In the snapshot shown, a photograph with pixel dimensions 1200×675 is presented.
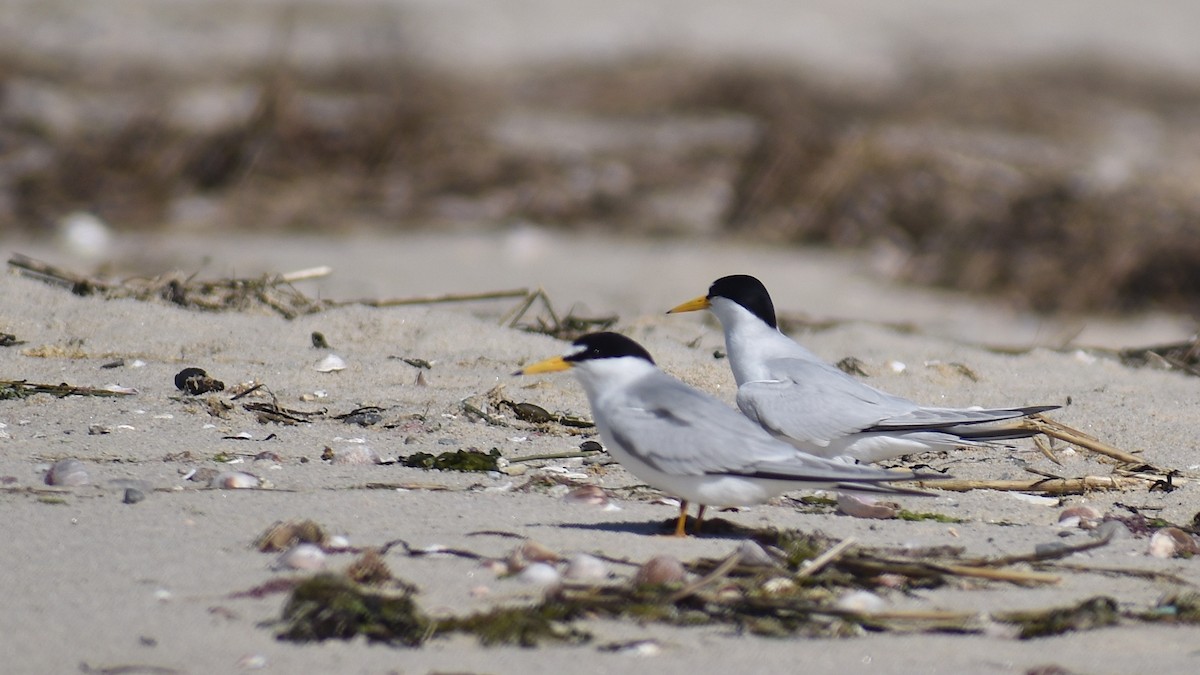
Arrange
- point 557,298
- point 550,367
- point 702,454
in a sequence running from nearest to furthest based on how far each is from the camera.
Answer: point 702,454
point 550,367
point 557,298

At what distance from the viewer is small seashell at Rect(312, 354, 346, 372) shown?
513 centimetres

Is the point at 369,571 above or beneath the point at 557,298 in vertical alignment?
beneath

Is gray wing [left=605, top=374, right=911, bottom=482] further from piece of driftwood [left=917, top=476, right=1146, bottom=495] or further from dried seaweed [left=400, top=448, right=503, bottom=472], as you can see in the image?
piece of driftwood [left=917, top=476, right=1146, bottom=495]

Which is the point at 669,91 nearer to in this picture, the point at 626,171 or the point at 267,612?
the point at 626,171

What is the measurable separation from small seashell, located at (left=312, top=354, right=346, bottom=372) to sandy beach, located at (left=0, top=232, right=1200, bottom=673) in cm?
5

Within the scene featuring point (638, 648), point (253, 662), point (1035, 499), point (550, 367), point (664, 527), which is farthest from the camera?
point (1035, 499)

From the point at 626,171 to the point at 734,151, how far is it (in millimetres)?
1155

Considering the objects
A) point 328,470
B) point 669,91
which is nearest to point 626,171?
point 669,91

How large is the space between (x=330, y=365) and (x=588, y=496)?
1682 millimetres

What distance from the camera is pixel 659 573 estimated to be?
293 cm

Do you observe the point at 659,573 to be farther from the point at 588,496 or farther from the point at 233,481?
the point at 233,481

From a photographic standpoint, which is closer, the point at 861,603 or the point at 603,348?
the point at 861,603

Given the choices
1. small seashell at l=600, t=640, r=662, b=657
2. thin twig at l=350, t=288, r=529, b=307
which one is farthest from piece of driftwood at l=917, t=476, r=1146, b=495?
thin twig at l=350, t=288, r=529, b=307

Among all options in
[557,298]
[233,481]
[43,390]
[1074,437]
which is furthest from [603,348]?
[557,298]
